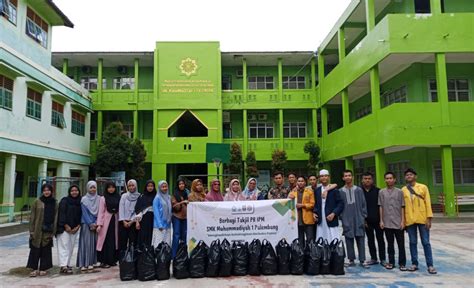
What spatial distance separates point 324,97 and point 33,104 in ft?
49.0

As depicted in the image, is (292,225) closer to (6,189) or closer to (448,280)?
(448,280)

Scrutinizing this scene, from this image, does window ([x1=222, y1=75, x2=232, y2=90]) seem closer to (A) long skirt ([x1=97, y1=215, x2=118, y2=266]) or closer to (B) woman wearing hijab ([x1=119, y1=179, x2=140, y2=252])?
(B) woman wearing hijab ([x1=119, y1=179, x2=140, y2=252])

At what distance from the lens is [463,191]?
16.4 meters

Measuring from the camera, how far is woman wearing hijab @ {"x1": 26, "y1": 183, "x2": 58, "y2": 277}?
6902 mm

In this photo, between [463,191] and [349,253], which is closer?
[349,253]

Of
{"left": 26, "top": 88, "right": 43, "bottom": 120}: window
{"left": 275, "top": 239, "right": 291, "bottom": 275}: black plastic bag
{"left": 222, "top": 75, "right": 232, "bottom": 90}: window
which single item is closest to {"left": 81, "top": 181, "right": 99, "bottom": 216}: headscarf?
{"left": 275, "top": 239, "right": 291, "bottom": 275}: black plastic bag

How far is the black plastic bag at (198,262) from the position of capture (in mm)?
6484

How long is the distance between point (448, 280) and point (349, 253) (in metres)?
1.65

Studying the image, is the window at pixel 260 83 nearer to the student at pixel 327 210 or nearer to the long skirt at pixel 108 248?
the student at pixel 327 210

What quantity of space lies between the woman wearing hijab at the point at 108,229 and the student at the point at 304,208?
3.40 metres

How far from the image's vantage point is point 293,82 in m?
25.6

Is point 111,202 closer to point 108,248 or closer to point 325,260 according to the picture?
point 108,248

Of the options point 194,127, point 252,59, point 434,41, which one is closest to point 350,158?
point 434,41

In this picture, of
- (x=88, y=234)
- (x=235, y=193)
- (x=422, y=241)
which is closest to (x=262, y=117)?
(x=235, y=193)
